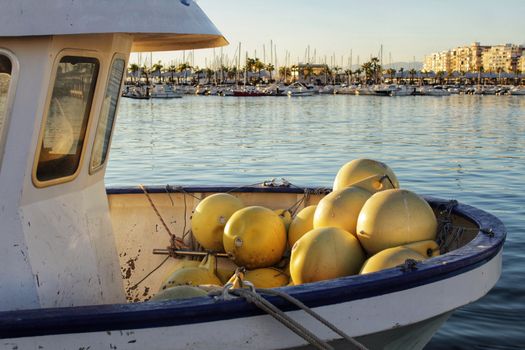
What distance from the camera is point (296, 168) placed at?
26000 mm

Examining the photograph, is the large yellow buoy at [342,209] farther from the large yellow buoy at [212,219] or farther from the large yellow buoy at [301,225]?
the large yellow buoy at [212,219]

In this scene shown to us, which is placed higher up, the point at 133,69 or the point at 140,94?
the point at 133,69

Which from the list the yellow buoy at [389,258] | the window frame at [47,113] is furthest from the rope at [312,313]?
the window frame at [47,113]

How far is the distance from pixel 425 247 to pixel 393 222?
12.1 inches

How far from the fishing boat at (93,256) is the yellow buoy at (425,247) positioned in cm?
35

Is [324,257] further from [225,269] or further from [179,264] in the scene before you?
[179,264]

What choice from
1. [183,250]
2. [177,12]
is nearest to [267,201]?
[183,250]

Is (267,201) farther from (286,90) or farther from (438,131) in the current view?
(286,90)

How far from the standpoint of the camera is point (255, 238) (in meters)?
6.84

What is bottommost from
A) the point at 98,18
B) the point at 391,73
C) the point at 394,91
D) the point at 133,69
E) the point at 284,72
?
the point at 394,91

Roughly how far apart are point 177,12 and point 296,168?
69.0 feet

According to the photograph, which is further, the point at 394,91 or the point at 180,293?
the point at 394,91

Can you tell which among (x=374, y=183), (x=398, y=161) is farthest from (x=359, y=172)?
(x=398, y=161)

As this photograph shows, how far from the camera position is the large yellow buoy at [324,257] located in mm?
5734
